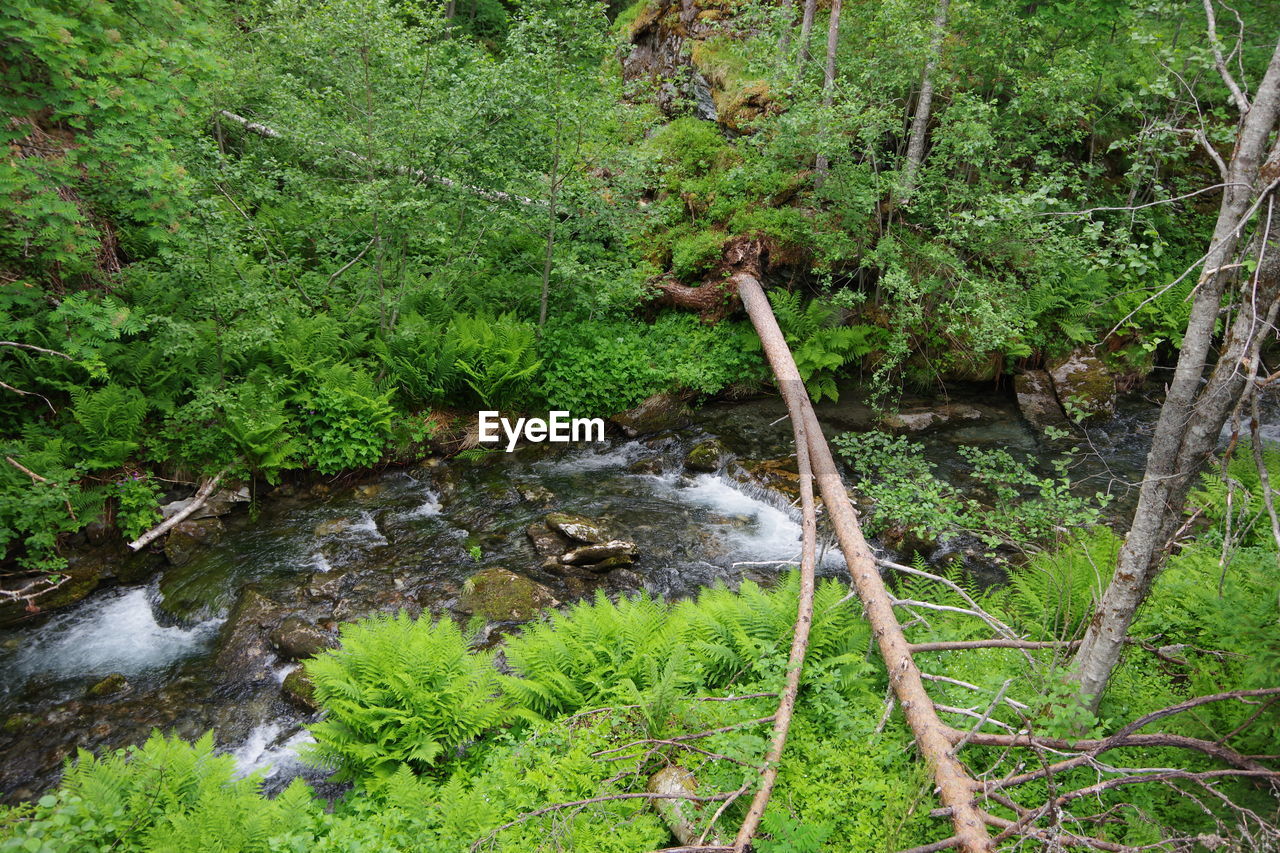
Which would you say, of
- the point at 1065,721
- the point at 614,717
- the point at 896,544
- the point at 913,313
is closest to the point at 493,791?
the point at 614,717

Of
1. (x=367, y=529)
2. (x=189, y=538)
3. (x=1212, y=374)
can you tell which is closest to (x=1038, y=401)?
(x=1212, y=374)

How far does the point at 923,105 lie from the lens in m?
10.2

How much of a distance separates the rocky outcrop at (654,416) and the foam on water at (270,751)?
6.47 metres

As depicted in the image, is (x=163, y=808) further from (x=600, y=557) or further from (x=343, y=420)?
(x=343, y=420)

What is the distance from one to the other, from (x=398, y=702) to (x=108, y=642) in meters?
3.88

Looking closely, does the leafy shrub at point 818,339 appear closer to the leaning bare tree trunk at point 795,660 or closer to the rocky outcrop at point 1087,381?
the rocky outcrop at point 1087,381

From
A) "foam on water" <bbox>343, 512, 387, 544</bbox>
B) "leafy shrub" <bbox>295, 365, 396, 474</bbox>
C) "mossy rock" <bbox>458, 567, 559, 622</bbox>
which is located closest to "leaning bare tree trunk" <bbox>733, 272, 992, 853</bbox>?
"mossy rock" <bbox>458, 567, 559, 622</bbox>

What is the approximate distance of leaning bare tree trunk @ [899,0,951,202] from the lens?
9.34 metres

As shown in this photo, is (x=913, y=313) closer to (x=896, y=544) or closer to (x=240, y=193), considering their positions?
(x=896, y=544)

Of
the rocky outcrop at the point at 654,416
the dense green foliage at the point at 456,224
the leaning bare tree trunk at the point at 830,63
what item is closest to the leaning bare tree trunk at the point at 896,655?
the rocky outcrop at the point at 654,416

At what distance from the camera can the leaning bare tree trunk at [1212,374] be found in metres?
2.93

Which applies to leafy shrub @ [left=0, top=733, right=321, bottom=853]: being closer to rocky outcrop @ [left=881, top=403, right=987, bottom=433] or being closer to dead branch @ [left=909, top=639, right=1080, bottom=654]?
dead branch @ [left=909, top=639, right=1080, bottom=654]

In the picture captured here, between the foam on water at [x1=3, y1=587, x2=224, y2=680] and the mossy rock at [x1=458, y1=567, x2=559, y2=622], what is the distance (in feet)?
8.34

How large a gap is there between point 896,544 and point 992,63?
7.91 meters
